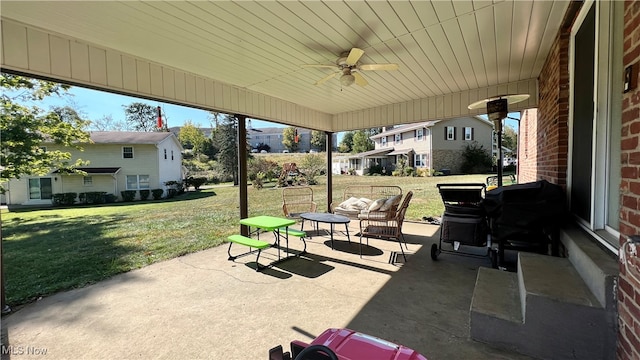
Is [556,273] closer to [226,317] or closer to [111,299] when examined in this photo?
[226,317]

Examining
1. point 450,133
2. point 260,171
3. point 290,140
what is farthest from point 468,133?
point 290,140

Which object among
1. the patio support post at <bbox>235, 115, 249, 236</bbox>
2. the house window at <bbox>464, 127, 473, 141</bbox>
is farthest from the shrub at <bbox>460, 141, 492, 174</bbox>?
the patio support post at <bbox>235, 115, 249, 236</bbox>

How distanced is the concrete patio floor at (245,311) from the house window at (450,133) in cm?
1900

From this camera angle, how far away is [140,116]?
26094mm

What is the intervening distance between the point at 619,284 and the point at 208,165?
22.6m

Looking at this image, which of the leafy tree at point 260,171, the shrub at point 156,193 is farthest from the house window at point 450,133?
the shrub at point 156,193

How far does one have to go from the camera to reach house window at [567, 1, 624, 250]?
6.10 feet

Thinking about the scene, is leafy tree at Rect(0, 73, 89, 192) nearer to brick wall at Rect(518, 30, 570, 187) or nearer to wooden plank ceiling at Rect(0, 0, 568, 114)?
wooden plank ceiling at Rect(0, 0, 568, 114)

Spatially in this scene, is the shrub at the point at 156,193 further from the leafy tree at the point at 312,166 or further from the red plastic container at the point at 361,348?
the red plastic container at the point at 361,348

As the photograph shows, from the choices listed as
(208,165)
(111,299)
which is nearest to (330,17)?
(111,299)

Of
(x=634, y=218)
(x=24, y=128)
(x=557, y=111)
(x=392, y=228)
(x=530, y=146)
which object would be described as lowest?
(x=392, y=228)

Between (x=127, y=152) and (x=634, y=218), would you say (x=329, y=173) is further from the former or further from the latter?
(x=127, y=152)

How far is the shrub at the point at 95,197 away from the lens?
13.5 meters

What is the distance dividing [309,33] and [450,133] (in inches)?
827
